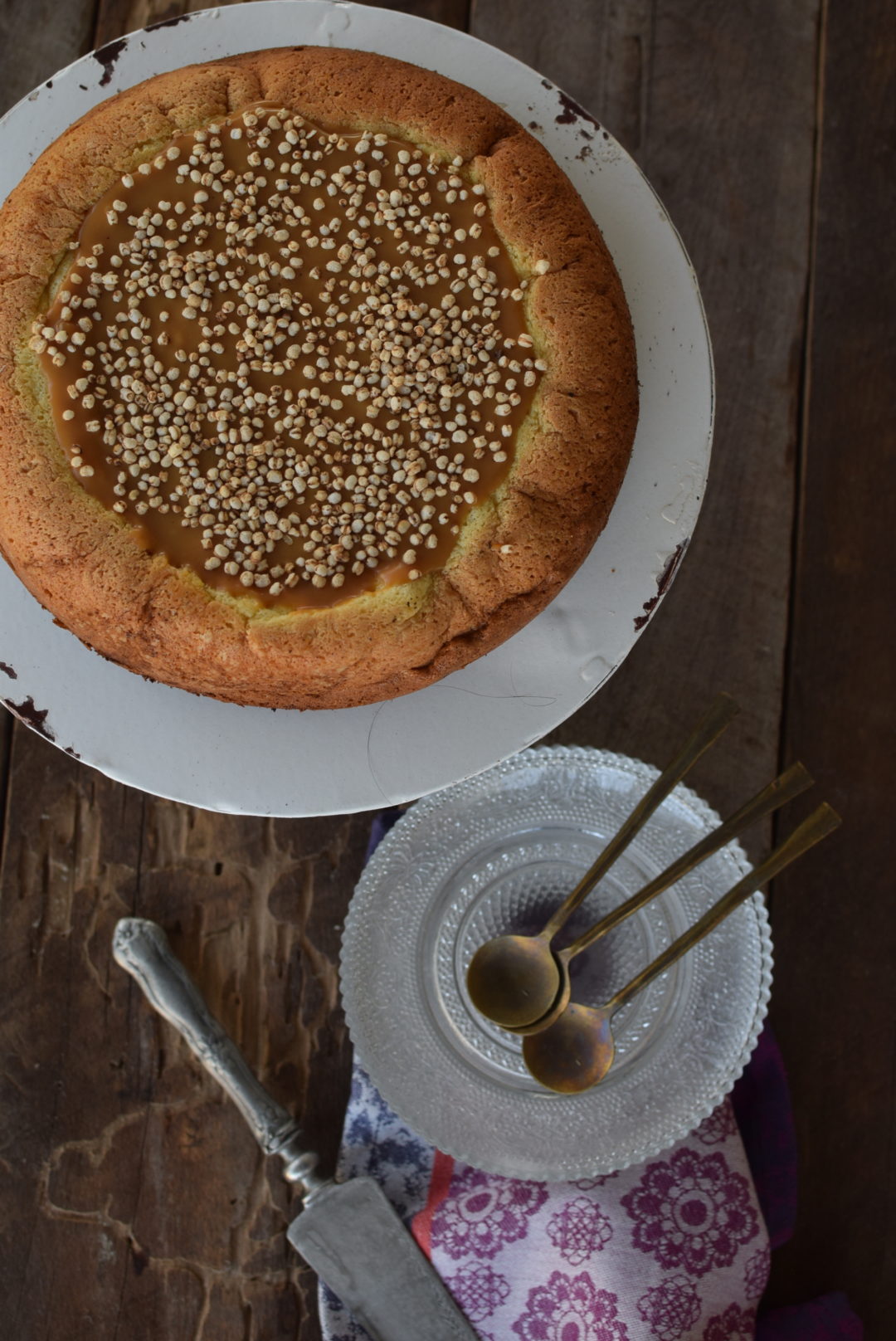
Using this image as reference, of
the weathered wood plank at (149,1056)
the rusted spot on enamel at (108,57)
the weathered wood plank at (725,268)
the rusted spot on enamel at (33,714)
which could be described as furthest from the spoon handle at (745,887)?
the rusted spot on enamel at (108,57)

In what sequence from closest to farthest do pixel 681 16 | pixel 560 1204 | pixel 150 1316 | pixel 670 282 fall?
pixel 670 282
pixel 560 1204
pixel 150 1316
pixel 681 16

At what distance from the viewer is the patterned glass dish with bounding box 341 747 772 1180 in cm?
184

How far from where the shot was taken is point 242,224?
1.53 meters

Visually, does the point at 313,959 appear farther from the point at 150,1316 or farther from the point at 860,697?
the point at 860,697

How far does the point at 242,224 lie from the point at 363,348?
25cm

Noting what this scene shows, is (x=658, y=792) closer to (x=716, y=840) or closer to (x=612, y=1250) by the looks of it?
(x=716, y=840)

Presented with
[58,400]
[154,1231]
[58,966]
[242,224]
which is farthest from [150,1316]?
[242,224]

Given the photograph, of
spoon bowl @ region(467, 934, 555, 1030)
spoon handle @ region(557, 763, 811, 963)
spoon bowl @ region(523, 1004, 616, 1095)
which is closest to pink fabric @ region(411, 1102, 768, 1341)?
spoon bowl @ region(523, 1004, 616, 1095)

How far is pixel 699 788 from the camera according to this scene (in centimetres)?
205

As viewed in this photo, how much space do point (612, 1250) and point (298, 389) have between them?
1502mm

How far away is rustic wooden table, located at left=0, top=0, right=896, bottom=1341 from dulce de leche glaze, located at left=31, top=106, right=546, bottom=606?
0.69 m

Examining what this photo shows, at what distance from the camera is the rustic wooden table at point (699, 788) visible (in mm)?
1996

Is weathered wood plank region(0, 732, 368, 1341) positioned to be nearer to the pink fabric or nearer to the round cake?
the pink fabric

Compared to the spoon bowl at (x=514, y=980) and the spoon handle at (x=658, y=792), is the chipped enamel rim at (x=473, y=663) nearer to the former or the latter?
the spoon handle at (x=658, y=792)
